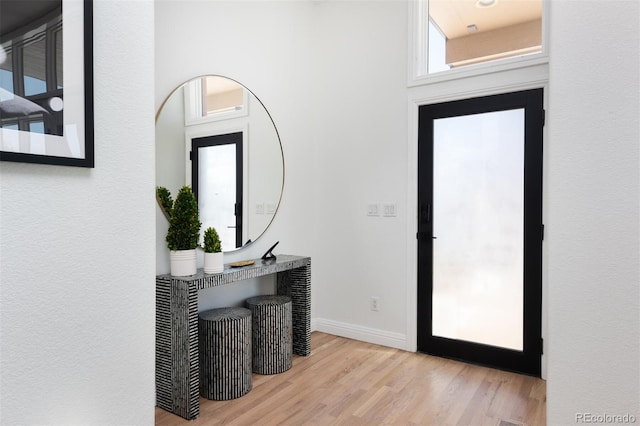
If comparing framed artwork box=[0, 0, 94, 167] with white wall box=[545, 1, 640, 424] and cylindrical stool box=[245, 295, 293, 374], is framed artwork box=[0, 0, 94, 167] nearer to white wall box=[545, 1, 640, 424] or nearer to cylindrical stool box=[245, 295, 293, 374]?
white wall box=[545, 1, 640, 424]

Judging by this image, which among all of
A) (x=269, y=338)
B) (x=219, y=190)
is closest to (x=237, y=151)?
(x=219, y=190)

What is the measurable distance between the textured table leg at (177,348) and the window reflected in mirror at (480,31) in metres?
2.46

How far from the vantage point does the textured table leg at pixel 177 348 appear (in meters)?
2.19

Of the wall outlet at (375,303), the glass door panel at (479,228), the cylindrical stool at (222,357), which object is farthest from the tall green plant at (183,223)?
the glass door panel at (479,228)

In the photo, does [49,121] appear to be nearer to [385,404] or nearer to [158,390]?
[158,390]

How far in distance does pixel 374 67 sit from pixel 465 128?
0.95 meters

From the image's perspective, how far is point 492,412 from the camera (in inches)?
88.9

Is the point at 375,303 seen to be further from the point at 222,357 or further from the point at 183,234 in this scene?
the point at 183,234

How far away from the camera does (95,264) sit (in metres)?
1.24

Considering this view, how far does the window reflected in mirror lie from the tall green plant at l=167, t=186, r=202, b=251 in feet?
6.90

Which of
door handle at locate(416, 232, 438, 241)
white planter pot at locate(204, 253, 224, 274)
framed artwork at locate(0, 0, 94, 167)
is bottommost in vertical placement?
white planter pot at locate(204, 253, 224, 274)

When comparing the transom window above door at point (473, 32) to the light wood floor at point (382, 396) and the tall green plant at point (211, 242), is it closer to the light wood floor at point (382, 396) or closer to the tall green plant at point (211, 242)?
the tall green plant at point (211, 242)

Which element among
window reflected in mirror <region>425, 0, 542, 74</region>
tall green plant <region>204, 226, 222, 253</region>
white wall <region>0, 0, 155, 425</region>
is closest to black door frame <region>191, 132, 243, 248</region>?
tall green plant <region>204, 226, 222, 253</region>

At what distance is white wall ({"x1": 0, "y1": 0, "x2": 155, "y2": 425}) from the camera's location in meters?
1.09
